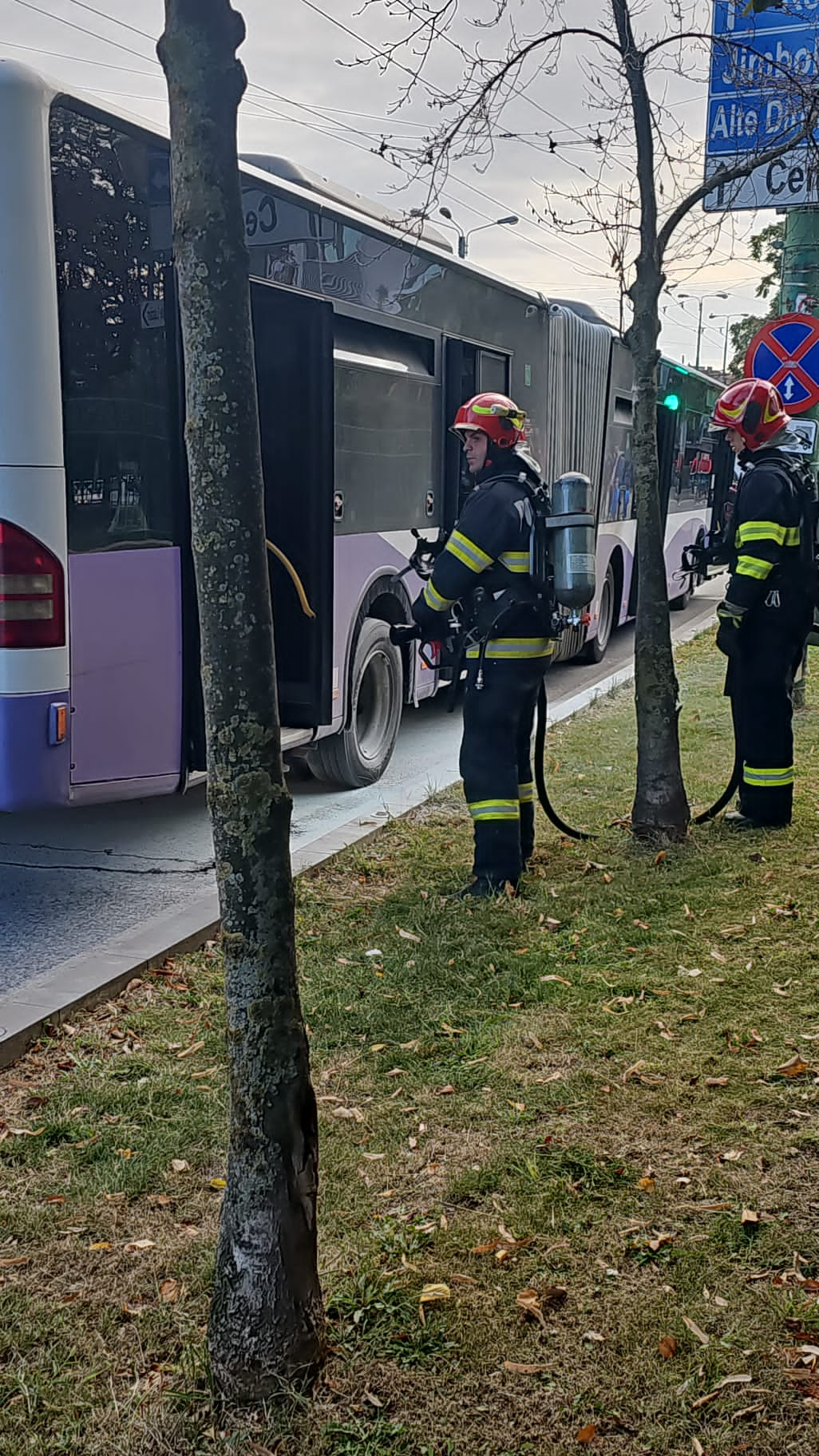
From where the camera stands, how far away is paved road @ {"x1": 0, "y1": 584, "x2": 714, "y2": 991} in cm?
Answer: 559

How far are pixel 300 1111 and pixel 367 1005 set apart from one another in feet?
6.43

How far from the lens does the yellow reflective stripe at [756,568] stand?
21.0ft

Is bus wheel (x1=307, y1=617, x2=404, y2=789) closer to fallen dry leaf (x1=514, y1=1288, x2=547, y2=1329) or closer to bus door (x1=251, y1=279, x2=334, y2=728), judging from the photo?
bus door (x1=251, y1=279, x2=334, y2=728)

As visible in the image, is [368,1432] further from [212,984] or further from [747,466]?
[747,466]

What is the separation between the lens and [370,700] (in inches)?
347

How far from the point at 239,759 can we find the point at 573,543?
11.4 ft

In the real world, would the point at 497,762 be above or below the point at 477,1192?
above

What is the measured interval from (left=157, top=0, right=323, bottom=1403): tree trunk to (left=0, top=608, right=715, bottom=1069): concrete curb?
1830mm

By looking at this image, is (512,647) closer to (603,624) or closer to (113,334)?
(113,334)

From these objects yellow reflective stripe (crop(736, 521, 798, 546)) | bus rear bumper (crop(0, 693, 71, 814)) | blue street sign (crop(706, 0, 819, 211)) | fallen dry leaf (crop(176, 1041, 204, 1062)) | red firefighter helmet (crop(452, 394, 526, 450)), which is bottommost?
fallen dry leaf (crop(176, 1041, 204, 1062))

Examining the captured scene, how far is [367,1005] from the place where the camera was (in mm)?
4602

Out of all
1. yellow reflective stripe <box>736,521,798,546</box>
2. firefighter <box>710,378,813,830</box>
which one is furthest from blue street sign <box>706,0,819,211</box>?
yellow reflective stripe <box>736,521,798,546</box>

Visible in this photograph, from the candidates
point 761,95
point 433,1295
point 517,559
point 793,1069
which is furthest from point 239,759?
point 761,95

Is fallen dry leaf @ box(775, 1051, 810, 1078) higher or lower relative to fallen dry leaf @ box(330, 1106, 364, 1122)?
higher
